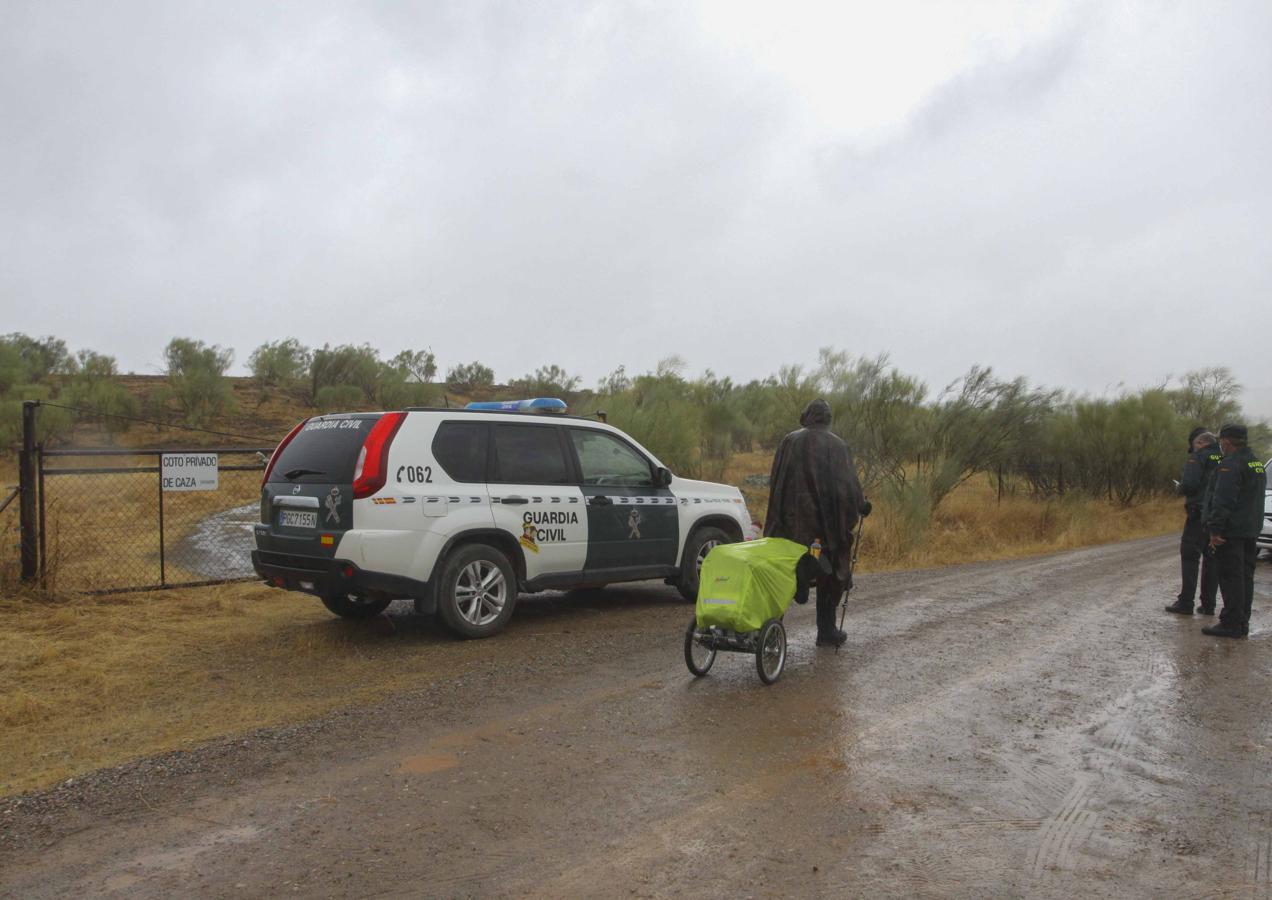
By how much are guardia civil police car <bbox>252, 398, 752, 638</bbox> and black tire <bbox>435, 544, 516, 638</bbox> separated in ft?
0.03

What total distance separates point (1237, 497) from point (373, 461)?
722 centimetres

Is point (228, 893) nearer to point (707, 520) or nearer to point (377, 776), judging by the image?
point (377, 776)

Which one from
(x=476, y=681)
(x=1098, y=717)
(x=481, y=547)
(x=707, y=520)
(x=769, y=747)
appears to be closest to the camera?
(x=769, y=747)

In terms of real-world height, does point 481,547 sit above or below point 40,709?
above

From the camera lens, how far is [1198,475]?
378 inches

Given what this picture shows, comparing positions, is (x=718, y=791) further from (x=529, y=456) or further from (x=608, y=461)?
(x=608, y=461)

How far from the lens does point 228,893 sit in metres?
3.49

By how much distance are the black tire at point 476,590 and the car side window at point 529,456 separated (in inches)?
27.8

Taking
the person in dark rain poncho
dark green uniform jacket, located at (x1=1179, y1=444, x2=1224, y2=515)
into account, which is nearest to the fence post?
the person in dark rain poncho

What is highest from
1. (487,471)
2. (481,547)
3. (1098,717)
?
(487,471)

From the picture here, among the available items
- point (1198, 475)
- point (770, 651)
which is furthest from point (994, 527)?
point (770, 651)

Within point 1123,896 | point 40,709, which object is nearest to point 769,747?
point 1123,896

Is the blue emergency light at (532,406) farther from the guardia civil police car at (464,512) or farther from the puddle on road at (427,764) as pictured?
the puddle on road at (427,764)

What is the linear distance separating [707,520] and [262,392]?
127 ft
